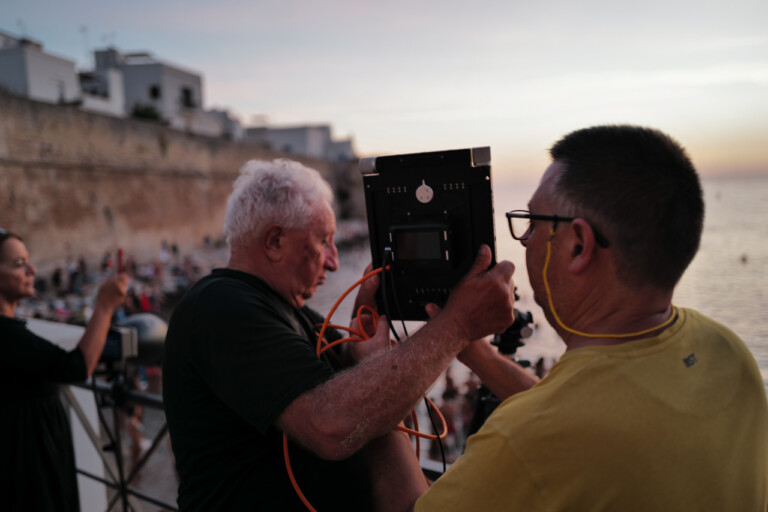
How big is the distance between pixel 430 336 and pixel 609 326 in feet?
1.39

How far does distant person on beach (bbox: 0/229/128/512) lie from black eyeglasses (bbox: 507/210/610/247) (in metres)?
1.98

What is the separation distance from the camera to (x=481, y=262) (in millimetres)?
1346

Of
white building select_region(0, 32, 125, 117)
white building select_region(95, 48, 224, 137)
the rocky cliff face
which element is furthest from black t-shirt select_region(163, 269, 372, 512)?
white building select_region(95, 48, 224, 137)

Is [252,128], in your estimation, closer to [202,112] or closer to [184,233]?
[202,112]

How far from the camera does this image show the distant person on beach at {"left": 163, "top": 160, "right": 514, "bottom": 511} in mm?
1237

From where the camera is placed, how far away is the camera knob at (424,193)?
53.3 inches

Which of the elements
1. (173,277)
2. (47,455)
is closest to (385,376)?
(47,455)

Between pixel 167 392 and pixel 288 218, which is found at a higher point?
pixel 288 218

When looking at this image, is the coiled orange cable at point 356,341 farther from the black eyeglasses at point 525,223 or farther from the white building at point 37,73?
the white building at point 37,73

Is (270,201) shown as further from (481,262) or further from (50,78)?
(50,78)

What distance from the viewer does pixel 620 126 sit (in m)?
1.08

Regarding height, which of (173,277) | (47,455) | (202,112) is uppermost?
(202,112)

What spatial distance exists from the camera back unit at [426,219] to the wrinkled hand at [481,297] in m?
0.03

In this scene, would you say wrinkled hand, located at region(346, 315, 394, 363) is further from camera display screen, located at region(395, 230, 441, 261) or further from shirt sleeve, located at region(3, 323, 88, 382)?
shirt sleeve, located at region(3, 323, 88, 382)
